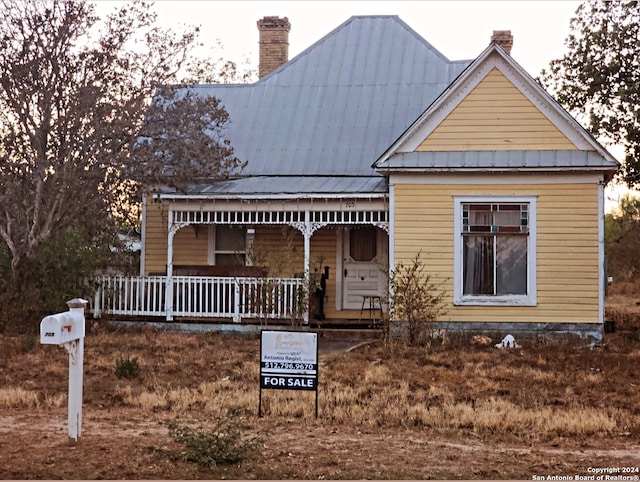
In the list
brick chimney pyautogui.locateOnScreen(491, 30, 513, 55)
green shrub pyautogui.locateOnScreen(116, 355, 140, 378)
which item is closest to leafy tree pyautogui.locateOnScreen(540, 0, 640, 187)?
brick chimney pyautogui.locateOnScreen(491, 30, 513, 55)

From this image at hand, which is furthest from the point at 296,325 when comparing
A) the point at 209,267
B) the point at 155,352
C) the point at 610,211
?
the point at 610,211

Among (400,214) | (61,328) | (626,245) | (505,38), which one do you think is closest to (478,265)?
(400,214)

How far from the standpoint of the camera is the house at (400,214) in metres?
16.2

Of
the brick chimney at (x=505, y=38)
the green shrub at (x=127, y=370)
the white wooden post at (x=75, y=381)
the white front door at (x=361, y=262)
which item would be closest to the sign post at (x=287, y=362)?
the white wooden post at (x=75, y=381)

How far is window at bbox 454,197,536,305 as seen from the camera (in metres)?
16.3

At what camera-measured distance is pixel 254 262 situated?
17.4 metres

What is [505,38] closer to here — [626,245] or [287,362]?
[626,245]

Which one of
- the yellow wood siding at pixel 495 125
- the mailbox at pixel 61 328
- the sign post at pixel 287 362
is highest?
the yellow wood siding at pixel 495 125

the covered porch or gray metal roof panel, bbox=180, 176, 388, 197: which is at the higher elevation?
gray metal roof panel, bbox=180, 176, 388, 197

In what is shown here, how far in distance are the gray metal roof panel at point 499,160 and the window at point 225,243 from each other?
454 cm

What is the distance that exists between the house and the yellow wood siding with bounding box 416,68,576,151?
0.02 meters

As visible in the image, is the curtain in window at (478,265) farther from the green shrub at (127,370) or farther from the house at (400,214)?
the green shrub at (127,370)

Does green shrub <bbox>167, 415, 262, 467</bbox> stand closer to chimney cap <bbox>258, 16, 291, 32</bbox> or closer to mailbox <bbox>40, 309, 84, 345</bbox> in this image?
mailbox <bbox>40, 309, 84, 345</bbox>

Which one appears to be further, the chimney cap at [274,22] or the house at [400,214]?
the chimney cap at [274,22]
